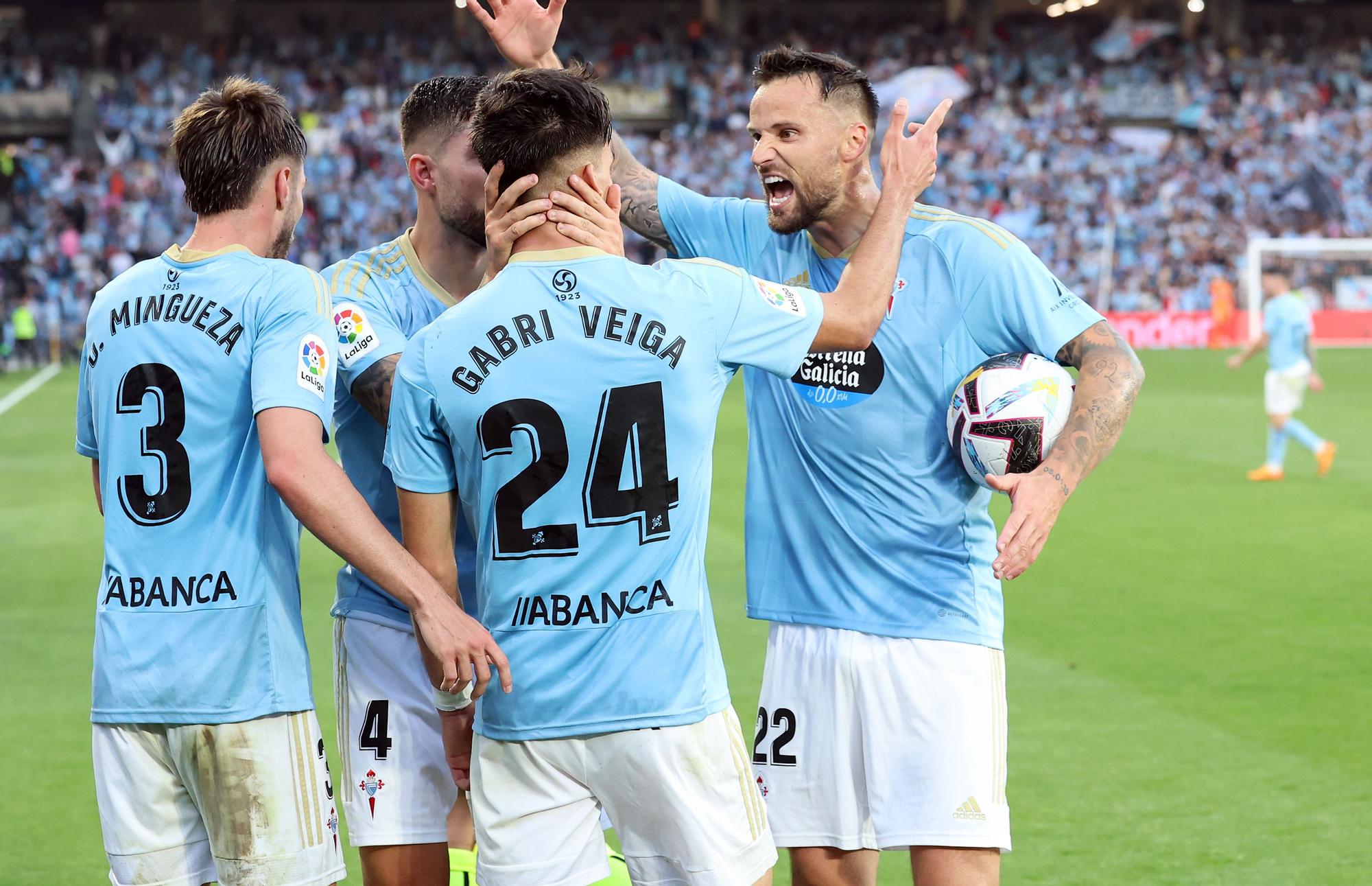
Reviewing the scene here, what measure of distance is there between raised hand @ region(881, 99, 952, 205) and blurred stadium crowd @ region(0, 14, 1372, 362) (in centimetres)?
3100

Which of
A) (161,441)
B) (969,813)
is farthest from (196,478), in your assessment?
(969,813)

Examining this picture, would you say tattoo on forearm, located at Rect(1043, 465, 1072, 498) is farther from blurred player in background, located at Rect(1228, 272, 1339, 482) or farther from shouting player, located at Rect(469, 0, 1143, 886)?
blurred player in background, located at Rect(1228, 272, 1339, 482)

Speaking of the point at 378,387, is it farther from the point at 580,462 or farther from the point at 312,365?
the point at 580,462

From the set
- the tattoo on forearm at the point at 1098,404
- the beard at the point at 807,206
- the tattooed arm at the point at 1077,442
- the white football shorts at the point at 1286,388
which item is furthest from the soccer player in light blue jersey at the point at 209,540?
the white football shorts at the point at 1286,388

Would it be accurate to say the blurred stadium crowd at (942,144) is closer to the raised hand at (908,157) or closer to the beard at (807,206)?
the beard at (807,206)

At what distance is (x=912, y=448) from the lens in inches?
152

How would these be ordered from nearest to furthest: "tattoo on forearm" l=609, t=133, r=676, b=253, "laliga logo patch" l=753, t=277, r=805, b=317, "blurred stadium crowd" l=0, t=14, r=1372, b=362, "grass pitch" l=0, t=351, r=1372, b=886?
1. "laliga logo patch" l=753, t=277, r=805, b=317
2. "tattoo on forearm" l=609, t=133, r=676, b=253
3. "grass pitch" l=0, t=351, r=1372, b=886
4. "blurred stadium crowd" l=0, t=14, r=1372, b=362

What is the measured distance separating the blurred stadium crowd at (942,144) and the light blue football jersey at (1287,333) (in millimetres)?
20772

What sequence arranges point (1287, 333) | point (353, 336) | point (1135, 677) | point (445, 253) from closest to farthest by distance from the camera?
1. point (353, 336)
2. point (445, 253)
3. point (1135, 677)
4. point (1287, 333)

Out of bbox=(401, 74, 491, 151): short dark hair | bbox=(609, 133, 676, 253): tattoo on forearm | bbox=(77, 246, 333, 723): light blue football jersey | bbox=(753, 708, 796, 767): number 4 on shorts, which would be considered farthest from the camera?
bbox=(609, 133, 676, 253): tattoo on forearm

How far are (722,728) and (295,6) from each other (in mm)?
44361

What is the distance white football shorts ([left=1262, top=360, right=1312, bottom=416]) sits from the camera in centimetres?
1505

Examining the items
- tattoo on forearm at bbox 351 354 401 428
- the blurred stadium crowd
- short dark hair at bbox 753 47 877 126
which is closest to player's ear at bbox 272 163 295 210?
tattoo on forearm at bbox 351 354 401 428

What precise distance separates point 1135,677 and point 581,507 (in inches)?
218
